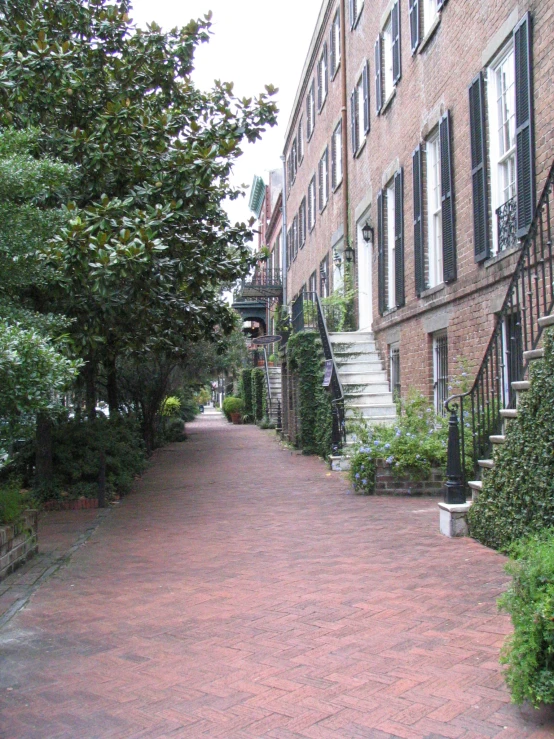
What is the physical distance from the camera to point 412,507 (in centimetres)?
906

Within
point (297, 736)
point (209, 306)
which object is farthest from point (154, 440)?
point (297, 736)

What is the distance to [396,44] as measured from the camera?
45.4 feet

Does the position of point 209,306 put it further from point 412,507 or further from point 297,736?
point 297,736

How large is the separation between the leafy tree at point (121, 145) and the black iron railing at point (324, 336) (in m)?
3.74

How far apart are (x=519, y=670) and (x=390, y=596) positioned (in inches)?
77.4

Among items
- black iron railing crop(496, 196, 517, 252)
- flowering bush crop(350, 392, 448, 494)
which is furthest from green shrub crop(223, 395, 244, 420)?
black iron railing crop(496, 196, 517, 252)

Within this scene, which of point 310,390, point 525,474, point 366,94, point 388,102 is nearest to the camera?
point 525,474

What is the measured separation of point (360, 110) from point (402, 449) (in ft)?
33.6

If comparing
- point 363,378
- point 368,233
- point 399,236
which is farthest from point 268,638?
point 368,233

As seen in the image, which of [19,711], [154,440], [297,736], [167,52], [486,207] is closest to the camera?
[297,736]

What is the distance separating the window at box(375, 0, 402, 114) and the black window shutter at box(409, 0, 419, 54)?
3.18 ft

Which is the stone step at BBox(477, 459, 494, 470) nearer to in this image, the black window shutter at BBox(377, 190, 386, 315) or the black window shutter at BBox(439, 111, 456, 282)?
the black window shutter at BBox(439, 111, 456, 282)

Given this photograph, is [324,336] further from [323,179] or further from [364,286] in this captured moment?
[323,179]

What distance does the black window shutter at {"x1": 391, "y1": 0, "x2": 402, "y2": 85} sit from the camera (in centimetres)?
1365
